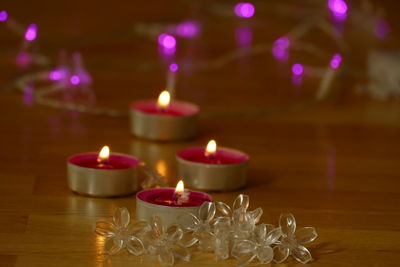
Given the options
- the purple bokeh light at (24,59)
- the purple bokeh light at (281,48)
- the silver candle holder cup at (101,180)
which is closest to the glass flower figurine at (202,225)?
the silver candle holder cup at (101,180)

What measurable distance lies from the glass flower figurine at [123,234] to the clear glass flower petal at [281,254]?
0.21 meters

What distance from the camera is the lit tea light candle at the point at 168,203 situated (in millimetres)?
1397

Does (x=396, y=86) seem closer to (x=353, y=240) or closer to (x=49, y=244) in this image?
(x=353, y=240)

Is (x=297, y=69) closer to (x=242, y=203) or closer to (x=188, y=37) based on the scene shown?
(x=188, y=37)

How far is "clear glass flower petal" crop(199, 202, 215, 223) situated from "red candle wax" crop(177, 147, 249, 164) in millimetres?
317

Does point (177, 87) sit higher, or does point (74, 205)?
point (177, 87)

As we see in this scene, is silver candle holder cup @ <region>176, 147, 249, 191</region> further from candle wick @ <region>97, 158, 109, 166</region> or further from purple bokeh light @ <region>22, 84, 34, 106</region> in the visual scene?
purple bokeh light @ <region>22, 84, 34, 106</region>

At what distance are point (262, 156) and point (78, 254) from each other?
714mm

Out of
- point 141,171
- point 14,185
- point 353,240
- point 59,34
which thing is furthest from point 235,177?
point 59,34

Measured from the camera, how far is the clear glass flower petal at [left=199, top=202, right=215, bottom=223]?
4.53 ft

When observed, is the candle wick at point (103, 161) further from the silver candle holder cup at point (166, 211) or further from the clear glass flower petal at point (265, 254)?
the clear glass flower petal at point (265, 254)

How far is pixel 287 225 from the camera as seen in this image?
4.47ft

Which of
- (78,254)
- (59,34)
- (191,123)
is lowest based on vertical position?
(78,254)

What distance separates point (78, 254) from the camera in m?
1.32
